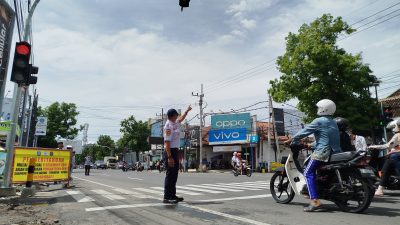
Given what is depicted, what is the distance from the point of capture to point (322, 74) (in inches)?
935

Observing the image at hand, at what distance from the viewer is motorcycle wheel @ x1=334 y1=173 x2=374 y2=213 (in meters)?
5.02

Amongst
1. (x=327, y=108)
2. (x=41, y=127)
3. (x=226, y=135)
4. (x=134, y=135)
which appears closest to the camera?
(x=327, y=108)

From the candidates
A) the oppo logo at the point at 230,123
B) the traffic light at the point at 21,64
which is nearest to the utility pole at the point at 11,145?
the traffic light at the point at 21,64

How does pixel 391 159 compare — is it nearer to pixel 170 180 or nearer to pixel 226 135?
pixel 170 180

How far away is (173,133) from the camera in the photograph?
6777mm

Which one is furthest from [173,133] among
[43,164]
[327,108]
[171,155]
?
[43,164]

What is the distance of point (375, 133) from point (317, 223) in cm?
2242

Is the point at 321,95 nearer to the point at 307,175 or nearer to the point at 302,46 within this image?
the point at 302,46

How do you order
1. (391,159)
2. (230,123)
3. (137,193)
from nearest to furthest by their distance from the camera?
1. (391,159)
2. (137,193)
3. (230,123)

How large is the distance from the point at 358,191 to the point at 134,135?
65.9 metres

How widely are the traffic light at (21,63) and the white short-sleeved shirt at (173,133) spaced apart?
13.0 ft

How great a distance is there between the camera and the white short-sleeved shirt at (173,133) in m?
6.70

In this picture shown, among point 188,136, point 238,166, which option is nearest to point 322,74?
point 238,166

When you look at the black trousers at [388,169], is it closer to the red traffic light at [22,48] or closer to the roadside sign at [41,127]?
the red traffic light at [22,48]
